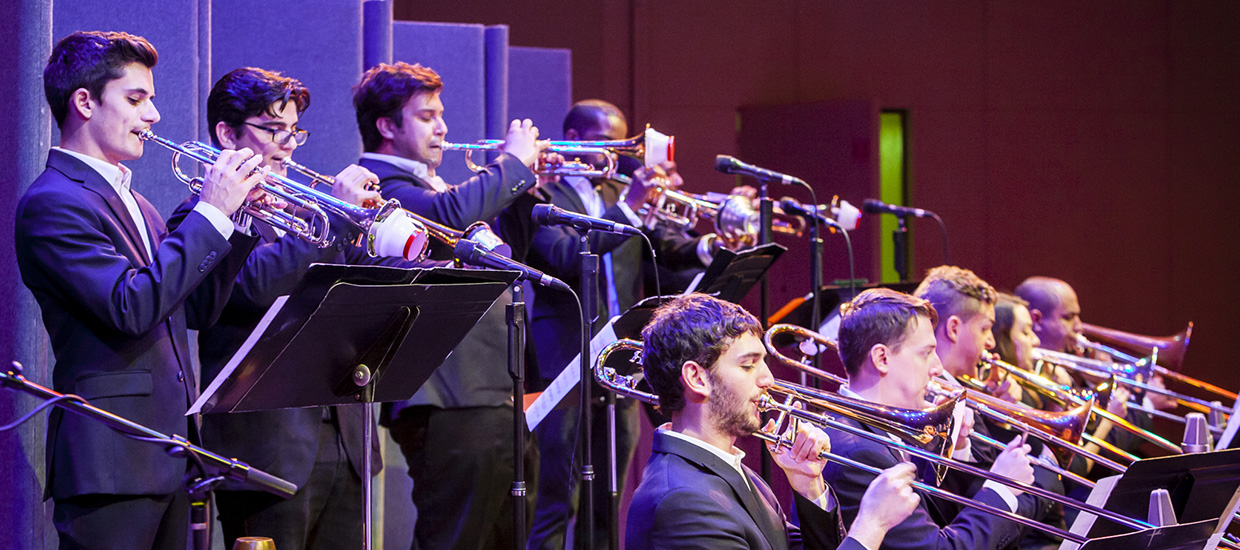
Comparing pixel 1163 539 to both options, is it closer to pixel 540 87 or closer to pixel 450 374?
pixel 450 374

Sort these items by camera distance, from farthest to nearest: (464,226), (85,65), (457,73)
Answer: (457,73) → (464,226) → (85,65)

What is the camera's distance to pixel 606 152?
4422 millimetres

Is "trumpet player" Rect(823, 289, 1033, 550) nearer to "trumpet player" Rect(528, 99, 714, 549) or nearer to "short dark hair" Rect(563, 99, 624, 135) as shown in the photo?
"trumpet player" Rect(528, 99, 714, 549)

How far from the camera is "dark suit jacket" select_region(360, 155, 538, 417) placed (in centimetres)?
359

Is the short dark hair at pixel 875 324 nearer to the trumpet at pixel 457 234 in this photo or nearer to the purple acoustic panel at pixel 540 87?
the trumpet at pixel 457 234

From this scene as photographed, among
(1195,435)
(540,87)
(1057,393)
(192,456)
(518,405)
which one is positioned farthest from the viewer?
(540,87)

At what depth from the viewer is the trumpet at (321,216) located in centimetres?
305

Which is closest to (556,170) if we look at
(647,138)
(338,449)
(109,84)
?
(647,138)

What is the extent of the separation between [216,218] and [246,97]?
2.44 ft

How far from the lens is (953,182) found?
7.52 metres

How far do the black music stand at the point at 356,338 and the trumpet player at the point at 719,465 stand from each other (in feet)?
1.62

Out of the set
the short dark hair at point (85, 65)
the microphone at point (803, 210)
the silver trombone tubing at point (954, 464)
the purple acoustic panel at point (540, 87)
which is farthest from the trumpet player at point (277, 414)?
the purple acoustic panel at point (540, 87)

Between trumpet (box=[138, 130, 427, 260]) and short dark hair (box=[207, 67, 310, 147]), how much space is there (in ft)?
0.90

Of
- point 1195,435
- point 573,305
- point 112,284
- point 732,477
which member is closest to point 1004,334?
point 1195,435
